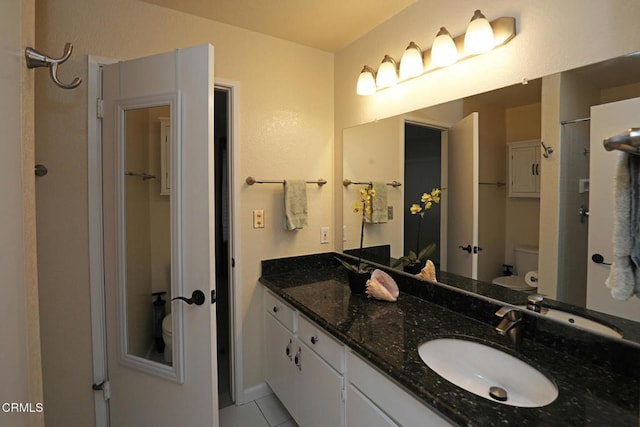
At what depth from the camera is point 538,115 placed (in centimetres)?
125

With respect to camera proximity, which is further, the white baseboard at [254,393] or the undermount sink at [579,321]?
the white baseboard at [254,393]

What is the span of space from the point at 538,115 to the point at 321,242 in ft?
5.21

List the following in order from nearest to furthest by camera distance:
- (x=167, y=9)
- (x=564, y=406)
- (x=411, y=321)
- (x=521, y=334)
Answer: (x=564, y=406) → (x=521, y=334) → (x=411, y=321) → (x=167, y=9)

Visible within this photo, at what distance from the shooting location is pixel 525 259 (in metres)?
1.30

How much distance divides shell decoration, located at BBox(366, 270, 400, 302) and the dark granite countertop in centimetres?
4

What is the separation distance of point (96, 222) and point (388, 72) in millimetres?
1881

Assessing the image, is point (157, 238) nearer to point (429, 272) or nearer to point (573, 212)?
point (429, 272)

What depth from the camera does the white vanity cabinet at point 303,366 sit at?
138 cm

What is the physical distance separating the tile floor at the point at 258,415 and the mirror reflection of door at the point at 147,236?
0.73 m

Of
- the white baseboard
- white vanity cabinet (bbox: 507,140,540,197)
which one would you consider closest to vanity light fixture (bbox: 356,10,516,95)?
white vanity cabinet (bbox: 507,140,540,197)

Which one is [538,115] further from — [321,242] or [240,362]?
[240,362]

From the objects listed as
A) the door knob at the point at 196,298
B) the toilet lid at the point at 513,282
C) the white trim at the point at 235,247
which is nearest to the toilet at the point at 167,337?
the door knob at the point at 196,298

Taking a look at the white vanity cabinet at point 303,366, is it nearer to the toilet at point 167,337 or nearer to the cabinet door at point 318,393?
the cabinet door at point 318,393

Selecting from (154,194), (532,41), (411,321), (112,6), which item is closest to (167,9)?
(112,6)
